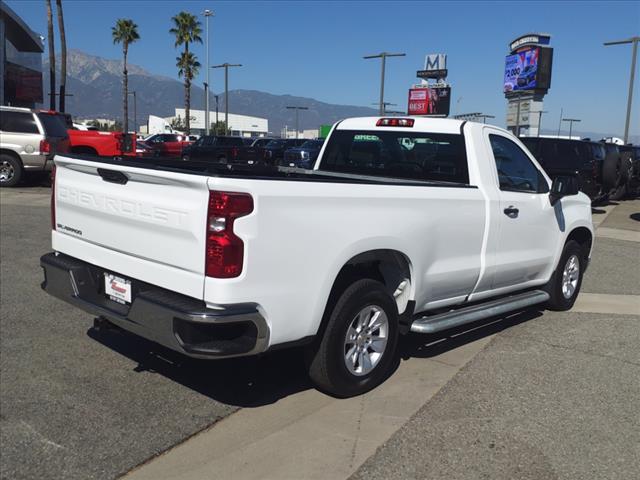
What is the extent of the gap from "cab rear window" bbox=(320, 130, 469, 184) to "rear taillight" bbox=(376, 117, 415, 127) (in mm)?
77

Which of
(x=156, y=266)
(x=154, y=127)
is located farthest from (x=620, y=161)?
(x=154, y=127)

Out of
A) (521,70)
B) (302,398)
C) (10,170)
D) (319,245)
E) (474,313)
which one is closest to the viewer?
(319,245)

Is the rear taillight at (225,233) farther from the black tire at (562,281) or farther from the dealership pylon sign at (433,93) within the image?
the dealership pylon sign at (433,93)

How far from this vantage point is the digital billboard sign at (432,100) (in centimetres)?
6750

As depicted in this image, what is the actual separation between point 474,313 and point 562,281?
6.45ft

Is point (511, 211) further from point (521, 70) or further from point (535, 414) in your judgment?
point (521, 70)

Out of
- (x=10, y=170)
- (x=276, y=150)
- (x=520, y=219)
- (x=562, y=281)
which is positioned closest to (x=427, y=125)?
(x=520, y=219)

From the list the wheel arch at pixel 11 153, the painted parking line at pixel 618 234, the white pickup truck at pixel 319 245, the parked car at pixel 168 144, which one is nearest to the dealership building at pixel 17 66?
the parked car at pixel 168 144

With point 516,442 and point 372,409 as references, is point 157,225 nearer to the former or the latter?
point 372,409

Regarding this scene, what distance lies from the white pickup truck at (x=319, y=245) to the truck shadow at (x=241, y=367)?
17.0 inches

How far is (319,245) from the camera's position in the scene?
11.9ft

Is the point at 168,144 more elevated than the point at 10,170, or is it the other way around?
the point at 168,144

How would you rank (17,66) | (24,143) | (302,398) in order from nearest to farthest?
1. (302,398)
2. (24,143)
3. (17,66)

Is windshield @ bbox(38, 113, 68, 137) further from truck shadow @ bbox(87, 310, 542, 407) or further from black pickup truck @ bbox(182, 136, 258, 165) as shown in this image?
truck shadow @ bbox(87, 310, 542, 407)
